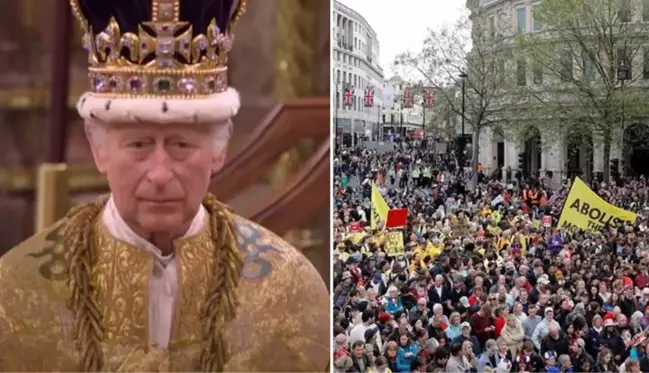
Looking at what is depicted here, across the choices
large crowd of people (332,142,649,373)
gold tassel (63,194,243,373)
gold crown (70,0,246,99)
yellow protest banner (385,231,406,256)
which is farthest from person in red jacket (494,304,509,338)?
gold crown (70,0,246,99)

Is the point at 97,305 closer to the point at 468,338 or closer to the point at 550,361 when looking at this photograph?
the point at 468,338

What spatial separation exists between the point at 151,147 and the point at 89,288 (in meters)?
0.70

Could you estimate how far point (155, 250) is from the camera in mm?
4066

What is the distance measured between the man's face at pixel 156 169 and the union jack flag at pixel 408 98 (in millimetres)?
6716

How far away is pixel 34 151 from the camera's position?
402 cm

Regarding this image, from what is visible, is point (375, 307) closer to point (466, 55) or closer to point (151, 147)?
point (151, 147)

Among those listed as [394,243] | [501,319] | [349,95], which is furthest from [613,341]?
[349,95]

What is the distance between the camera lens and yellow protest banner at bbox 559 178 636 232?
9133 mm

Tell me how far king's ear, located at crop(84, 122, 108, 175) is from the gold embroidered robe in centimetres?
30

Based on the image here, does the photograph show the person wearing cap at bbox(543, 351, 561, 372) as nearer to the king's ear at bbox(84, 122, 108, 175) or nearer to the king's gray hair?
the king's gray hair

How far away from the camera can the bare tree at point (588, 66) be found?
1170cm

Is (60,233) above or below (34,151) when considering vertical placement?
below

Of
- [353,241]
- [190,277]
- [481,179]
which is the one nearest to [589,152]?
[481,179]

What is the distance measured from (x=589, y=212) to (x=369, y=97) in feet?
8.97
